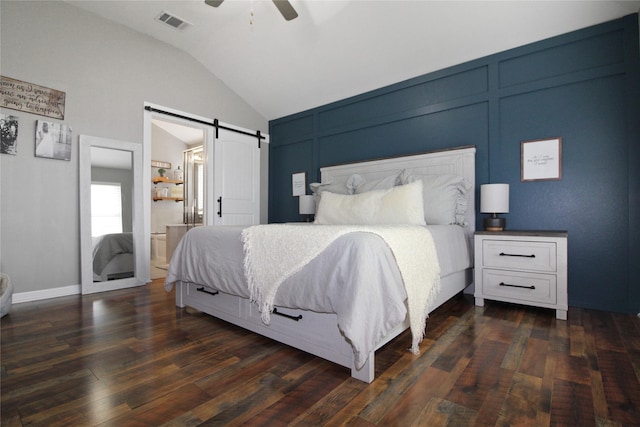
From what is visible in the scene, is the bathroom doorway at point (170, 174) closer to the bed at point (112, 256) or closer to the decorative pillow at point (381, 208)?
the bed at point (112, 256)

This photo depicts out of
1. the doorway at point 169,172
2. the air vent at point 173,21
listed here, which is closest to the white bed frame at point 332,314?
the air vent at point 173,21

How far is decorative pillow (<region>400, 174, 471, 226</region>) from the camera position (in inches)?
109

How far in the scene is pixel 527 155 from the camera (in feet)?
9.20

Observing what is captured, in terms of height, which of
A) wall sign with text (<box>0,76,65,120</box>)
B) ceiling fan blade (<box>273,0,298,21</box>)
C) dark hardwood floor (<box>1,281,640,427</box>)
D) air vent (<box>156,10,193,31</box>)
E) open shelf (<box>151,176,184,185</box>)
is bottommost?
dark hardwood floor (<box>1,281,640,427</box>)

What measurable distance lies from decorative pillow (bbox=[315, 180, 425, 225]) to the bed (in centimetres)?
234

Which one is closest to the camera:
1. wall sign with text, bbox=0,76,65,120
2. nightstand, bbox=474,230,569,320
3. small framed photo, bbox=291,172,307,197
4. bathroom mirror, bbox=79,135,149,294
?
nightstand, bbox=474,230,569,320

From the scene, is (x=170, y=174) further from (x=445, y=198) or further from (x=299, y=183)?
(x=445, y=198)

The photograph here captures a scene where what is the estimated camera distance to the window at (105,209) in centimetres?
324

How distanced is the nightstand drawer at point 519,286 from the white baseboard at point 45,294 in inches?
155

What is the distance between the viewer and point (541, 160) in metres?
2.74

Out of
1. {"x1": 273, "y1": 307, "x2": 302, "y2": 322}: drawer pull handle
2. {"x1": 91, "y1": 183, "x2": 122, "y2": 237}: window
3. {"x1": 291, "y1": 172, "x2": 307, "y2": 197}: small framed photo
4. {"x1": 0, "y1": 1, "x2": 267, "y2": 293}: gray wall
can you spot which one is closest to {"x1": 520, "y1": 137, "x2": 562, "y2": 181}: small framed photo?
{"x1": 273, "y1": 307, "x2": 302, "y2": 322}: drawer pull handle

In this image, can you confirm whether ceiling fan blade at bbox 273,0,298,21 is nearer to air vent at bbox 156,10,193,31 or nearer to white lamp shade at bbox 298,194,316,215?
air vent at bbox 156,10,193,31

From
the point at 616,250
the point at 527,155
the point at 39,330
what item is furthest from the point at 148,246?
the point at 616,250

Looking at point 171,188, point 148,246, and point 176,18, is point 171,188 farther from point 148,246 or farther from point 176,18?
point 176,18
